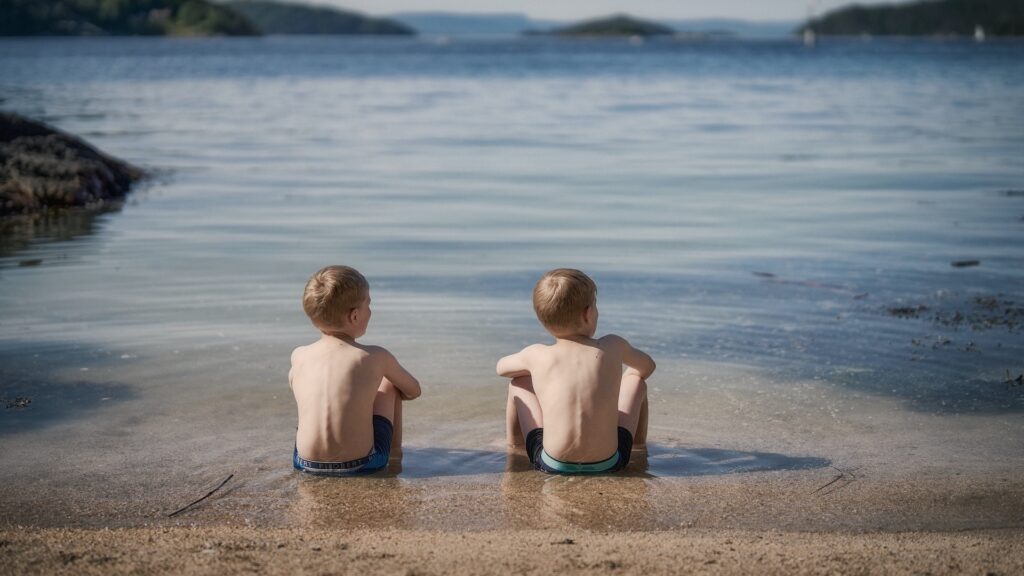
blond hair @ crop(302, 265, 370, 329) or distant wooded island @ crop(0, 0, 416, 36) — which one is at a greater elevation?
distant wooded island @ crop(0, 0, 416, 36)

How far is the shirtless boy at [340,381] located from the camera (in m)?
4.61

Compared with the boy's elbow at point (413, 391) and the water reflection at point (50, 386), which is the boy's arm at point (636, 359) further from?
the water reflection at point (50, 386)

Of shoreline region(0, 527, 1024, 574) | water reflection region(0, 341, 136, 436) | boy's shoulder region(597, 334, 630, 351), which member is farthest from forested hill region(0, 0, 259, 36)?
shoreline region(0, 527, 1024, 574)

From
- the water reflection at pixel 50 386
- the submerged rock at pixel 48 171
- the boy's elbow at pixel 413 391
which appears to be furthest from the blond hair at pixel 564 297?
the submerged rock at pixel 48 171

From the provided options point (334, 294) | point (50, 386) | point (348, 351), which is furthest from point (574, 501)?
point (50, 386)

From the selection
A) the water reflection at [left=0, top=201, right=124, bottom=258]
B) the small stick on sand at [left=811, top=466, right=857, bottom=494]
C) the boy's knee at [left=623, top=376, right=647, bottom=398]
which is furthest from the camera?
the water reflection at [left=0, top=201, right=124, bottom=258]

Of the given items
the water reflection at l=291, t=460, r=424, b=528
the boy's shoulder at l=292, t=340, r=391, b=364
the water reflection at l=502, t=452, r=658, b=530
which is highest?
the boy's shoulder at l=292, t=340, r=391, b=364

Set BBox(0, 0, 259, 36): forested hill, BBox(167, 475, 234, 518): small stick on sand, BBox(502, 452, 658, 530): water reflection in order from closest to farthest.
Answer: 1. BBox(502, 452, 658, 530): water reflection
2. BBox(167, 475, 234, 518): small stick on sand
3. BBox(0, 0, 259, 36): forested hill

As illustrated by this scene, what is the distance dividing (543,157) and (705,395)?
1373 centimetres

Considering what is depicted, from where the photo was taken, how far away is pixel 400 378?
479 centimetres

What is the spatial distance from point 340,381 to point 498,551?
1.22m

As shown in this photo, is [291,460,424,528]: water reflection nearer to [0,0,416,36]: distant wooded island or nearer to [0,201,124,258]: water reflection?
[0,201,124,258]: water reflection

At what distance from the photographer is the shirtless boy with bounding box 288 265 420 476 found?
4.61 m

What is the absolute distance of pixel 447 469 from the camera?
16.3ft
